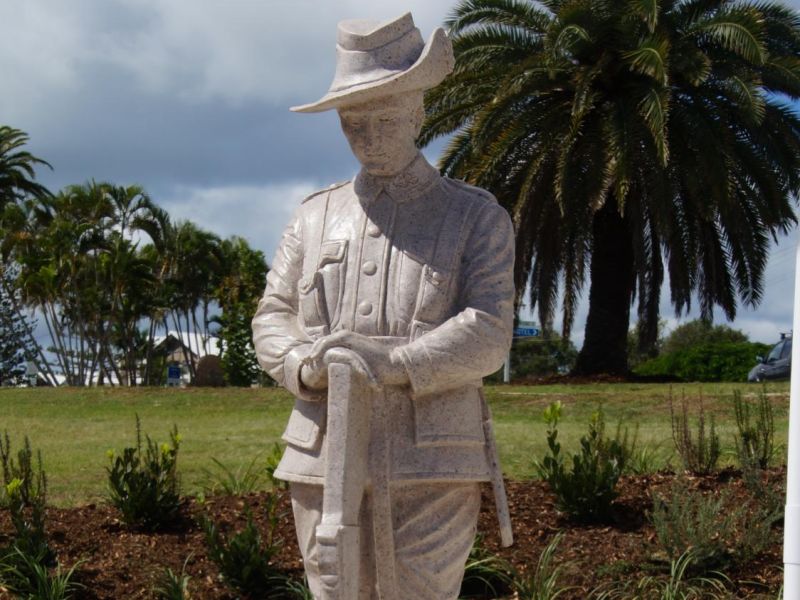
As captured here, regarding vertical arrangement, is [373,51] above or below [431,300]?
above

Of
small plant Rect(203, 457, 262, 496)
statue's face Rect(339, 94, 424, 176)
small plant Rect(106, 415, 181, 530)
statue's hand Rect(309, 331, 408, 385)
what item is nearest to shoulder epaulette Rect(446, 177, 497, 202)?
statue's face Rect(339, 94, 424, 176)

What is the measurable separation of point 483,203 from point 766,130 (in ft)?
44.0

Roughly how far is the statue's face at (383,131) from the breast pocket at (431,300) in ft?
1.24

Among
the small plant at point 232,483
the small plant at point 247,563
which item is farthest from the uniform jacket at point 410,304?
the small plant at point 232,483

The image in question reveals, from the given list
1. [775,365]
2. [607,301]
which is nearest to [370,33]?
[607,301]

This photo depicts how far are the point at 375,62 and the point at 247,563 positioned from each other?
134 inches

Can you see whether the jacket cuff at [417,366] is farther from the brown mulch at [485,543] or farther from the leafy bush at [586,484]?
the leafy bush at [586,484]

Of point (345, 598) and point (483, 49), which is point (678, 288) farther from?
point (345, 598)

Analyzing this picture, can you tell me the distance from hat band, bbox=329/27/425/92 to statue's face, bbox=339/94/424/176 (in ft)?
0.26

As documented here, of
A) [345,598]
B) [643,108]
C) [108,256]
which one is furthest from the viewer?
[108,256]

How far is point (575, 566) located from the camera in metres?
6.32

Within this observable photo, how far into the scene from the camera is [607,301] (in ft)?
56.8

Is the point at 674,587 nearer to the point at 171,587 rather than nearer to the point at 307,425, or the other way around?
the point at 171,587

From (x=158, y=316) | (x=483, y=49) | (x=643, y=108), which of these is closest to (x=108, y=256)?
(x=158, y=316)
